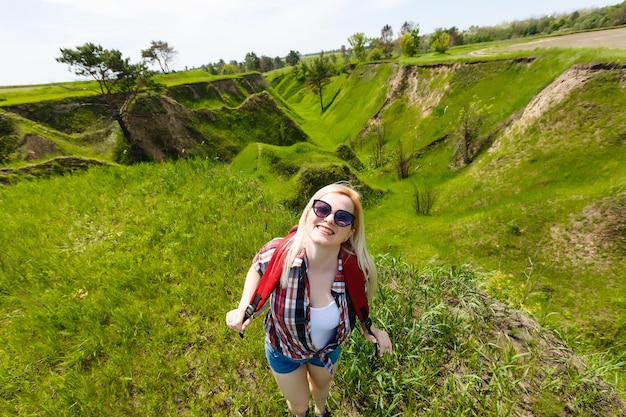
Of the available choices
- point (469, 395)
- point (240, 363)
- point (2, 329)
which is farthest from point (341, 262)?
point (2, 329)

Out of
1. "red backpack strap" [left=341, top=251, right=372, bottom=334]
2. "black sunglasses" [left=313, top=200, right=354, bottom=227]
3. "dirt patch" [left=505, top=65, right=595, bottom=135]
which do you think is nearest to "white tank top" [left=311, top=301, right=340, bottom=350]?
"red backpack strap" [left=341, top=251, right=372, bottom=334]

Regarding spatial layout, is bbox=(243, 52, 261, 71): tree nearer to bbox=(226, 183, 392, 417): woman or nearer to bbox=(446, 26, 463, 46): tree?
bbox=(446, 26, 463, 46): tree

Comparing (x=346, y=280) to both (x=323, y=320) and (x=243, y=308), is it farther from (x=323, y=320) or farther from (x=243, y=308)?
(x=243, y=308)

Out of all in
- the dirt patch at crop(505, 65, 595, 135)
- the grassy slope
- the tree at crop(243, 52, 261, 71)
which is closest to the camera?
the grassy slope

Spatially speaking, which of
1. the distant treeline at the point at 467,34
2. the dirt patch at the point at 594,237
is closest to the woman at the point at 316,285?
the dirt patch at the point at 594,237

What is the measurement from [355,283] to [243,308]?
932 millimetres

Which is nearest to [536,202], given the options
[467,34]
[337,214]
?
[337,214]

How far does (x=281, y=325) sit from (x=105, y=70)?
66.9ft

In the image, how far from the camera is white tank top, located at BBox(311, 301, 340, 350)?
7.28ft

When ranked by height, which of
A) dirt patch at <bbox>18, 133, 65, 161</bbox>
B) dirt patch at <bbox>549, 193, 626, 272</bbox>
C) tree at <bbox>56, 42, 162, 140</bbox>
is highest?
tree at <bbox>56, 42, 162, 140</bbox>

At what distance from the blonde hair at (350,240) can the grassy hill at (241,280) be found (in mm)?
1279

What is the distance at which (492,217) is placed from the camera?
13.0 metres

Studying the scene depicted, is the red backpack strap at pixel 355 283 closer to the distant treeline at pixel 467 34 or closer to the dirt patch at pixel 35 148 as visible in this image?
the dirt patch at pixel 35 148

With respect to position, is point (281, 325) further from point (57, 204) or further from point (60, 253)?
point (57, 204)
